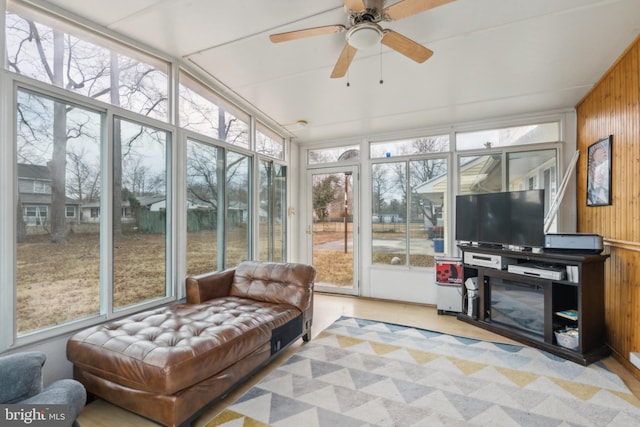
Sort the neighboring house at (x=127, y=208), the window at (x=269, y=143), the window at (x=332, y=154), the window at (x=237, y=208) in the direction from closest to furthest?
the neighboring house at (x=127, y=208), the window at (x=237, y=208), the window at (x=269, y=143), the window at (x=332, y=154)

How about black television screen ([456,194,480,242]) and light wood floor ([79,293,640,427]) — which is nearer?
light wood floor ([79,293,640,427])

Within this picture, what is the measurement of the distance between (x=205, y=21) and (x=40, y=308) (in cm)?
236

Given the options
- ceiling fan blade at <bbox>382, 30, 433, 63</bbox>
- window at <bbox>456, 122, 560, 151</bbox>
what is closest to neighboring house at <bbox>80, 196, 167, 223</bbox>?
ceiling fan blade at <bbox>382, 30, 433, 63</bbox>

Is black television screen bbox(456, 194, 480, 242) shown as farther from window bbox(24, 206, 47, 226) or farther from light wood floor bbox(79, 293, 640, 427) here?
Answer: window bbox(24, 206, 47, 226)

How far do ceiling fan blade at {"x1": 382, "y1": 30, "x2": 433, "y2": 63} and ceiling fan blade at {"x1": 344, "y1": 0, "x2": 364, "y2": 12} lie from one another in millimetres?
224

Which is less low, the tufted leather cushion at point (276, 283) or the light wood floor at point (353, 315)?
the tufted leather cushion at point (276, 283)

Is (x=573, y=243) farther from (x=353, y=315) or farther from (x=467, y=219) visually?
(x=353, y=315)

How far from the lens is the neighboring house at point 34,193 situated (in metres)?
1.88

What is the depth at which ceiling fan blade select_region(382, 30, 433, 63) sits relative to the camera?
188 centimetres

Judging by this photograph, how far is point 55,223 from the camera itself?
6.70ft

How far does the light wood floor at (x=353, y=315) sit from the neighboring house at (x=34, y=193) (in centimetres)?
130

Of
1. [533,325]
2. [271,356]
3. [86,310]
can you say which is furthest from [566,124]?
[86,310]

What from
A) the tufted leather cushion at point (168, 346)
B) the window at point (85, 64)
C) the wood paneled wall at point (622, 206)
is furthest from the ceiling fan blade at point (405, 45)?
the tufted leather cushion at point (168, 346)

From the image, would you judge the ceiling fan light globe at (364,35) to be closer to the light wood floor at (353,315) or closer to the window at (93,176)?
the window at (93,176)
